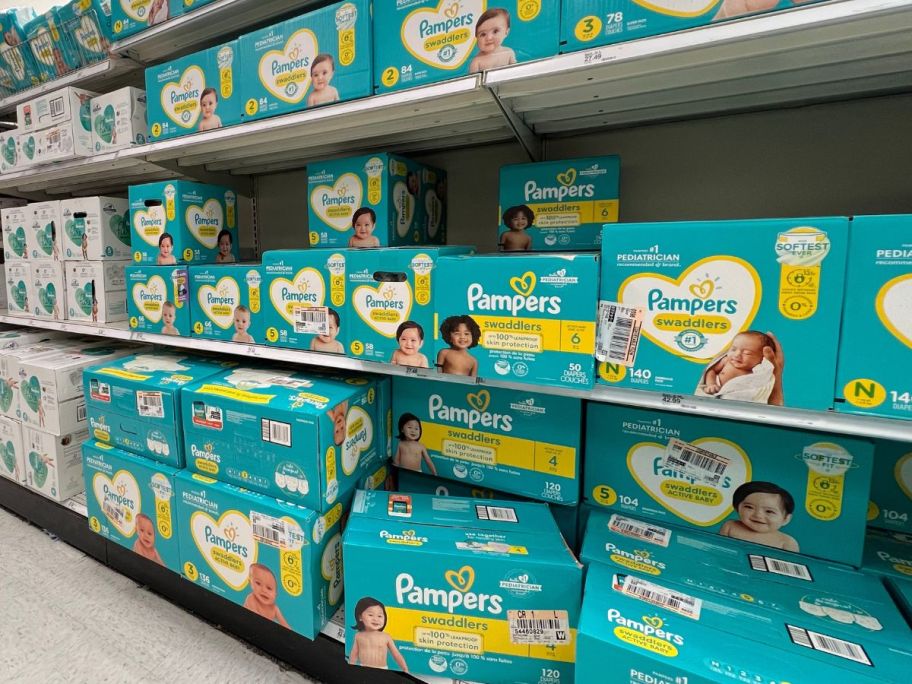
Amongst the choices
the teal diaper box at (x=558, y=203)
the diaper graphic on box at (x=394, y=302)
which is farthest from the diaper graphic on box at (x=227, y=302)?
the teal diaper box at (x=558, y=203)

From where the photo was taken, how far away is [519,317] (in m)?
0.90

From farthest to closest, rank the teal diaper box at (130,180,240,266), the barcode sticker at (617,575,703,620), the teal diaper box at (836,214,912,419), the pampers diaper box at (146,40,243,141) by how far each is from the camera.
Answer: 1. the teal diaper box at (130,180,240,266)
2. the pampers diaper box at (146,40,243,141)
3. the barcode sticker at (617,575,703,620)
4. the teal diaper box at (836,214,912,419)

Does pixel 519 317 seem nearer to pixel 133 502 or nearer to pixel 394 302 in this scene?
pixel 394 302

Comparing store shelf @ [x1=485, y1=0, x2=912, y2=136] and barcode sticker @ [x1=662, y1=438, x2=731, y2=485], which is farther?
barcode sticker @ [x1=662, y1=438, x2=731, y2=485]

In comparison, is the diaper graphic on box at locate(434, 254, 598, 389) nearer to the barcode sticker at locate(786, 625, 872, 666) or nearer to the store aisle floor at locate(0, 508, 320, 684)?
the barcode sticker at locate(786, 625, 872, 666)

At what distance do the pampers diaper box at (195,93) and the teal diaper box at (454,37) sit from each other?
1.69 feet

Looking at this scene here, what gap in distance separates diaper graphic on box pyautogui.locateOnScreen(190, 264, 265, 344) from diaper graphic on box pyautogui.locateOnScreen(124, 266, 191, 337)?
0.12ft

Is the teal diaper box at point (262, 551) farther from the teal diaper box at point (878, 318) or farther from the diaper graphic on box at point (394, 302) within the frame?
the teal diaper box at point (878, 318)

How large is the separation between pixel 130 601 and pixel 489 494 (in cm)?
128

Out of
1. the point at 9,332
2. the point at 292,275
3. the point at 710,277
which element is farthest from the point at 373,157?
the point at 9,332

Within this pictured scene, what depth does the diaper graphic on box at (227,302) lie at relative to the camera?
1315 mm

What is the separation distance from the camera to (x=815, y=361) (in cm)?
72

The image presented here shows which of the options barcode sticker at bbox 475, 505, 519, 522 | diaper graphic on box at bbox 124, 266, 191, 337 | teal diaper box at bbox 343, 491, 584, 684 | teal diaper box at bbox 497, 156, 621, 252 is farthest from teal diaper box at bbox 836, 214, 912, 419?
diaper graphic on box at bbox 124, 266, 191, 337

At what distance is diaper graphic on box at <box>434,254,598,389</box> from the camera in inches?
33.6
